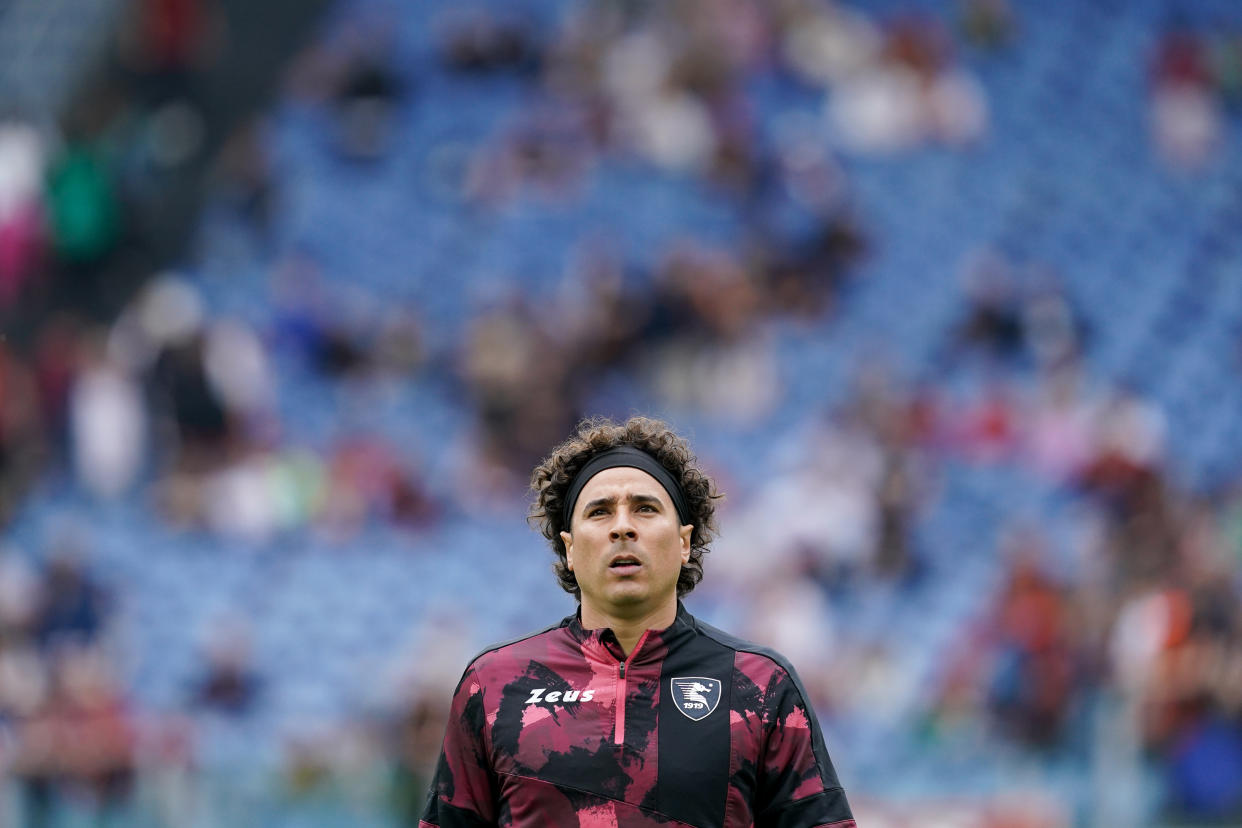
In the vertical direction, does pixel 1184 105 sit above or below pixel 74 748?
above

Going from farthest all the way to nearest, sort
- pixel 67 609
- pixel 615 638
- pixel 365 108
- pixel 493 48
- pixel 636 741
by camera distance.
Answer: pixel 493 48
pixel 365 108
pixel 67 609
pixel 615 638
pixel 636 741

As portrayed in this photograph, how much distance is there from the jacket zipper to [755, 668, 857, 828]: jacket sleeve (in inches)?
9.2

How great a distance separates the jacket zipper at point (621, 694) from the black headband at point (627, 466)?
0.24 meters

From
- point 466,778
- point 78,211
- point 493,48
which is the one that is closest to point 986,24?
point 493,48

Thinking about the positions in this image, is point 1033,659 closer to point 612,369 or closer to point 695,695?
point 612,369

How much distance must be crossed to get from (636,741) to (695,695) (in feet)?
0.43

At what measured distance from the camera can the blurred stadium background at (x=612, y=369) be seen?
9820 mm

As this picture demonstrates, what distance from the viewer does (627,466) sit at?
3.12 metres

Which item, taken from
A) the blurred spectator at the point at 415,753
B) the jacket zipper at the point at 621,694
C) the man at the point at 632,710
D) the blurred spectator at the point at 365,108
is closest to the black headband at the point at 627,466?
the man at the point at 632,710

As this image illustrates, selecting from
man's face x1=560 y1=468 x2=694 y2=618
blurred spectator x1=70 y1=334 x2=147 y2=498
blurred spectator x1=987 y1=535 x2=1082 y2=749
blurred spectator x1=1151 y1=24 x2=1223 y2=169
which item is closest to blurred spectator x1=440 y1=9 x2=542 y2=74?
blurred spectator x1=70 y1=334 x2=147 y2=498

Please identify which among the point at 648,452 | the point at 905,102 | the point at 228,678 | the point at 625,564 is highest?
the point at 905,102

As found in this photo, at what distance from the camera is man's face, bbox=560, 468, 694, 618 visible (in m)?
3.02

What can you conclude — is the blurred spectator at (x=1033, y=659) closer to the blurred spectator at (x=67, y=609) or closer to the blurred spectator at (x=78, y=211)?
the blurred spectator at (x=67, y=609)

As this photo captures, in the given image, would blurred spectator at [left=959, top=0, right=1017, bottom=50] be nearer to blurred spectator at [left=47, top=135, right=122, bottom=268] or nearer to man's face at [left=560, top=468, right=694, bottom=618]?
blurred spectator at [left=47, top=135, right=122, bottom=268]
